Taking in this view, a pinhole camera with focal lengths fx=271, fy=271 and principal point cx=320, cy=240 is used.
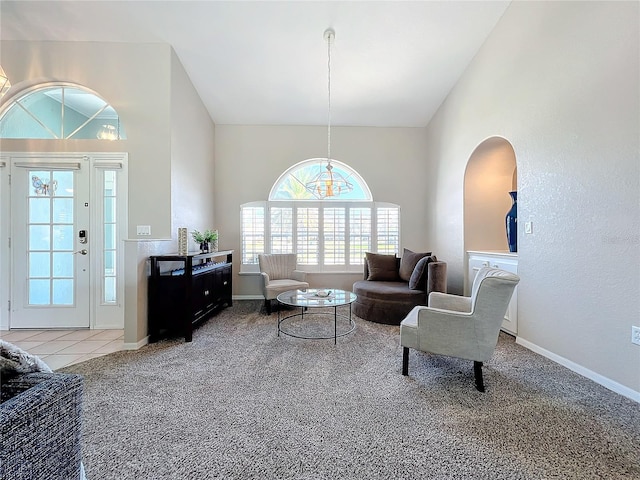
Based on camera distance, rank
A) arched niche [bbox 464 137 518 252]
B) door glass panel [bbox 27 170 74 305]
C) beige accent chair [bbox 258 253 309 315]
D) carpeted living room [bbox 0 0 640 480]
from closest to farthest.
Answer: carpeted living room [bbox 0 0 640 480] < door glass panel [bbox 27 170 74 305] < arched niche [bbox 464 137 518 252] < beige accent chair [bbox 258 253 309 315]

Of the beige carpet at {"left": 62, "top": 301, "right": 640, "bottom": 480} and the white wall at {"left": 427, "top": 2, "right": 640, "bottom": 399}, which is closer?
the beige carpet at {"left": 62, "top": 301, "right": 640, "bottom": 480}

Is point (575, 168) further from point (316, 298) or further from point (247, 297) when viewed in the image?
point (247, 297)

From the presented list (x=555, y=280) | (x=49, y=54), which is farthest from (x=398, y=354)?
(x=49, y=54)

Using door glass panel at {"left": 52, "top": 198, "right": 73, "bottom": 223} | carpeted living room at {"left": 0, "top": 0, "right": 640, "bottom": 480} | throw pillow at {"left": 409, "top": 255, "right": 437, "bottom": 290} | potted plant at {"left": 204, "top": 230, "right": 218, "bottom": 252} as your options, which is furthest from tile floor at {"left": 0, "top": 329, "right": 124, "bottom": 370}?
throw pillow at {"left": 409, "top": 255, "right": 437, "bottom": 290}

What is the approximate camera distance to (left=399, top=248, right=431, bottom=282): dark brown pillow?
13.5 feet

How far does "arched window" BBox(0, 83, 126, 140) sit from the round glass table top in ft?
9.61

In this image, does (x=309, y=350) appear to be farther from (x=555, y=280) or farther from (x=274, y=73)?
(x=274, y=73)

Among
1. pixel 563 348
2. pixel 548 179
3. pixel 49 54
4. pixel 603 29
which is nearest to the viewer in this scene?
pixel 603 29

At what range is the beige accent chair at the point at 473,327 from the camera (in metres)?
2.01

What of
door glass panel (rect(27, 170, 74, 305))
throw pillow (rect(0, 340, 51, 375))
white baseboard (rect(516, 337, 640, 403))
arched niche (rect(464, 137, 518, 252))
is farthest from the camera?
arched niche (rect(464, 137, 518, 252))

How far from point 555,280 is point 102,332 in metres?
5.04

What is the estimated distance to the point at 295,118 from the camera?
488 cm

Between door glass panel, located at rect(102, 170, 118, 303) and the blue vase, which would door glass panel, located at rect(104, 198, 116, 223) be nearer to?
door glass panel, located at rect(102, 170, 118, 303)

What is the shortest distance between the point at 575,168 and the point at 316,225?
3610mm
